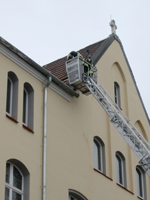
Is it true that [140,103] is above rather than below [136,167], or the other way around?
above

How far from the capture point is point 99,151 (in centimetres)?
2075

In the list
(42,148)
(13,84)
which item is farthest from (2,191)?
(13,84)

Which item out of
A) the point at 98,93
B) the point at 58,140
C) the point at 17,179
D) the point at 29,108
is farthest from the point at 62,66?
the point at 17,179

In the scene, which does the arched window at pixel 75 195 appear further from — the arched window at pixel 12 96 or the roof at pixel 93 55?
the roof at pixel 93 55

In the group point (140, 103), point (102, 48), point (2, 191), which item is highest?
point (102, 48)

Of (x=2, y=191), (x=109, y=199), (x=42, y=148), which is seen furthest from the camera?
(x=109, y=199)

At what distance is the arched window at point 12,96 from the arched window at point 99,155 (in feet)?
18.5

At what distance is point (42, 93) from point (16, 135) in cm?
279

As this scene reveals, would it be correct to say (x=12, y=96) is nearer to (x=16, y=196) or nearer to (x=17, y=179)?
(x=17, y=179)

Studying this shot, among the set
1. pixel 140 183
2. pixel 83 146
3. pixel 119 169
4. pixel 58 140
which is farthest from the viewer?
pixel 140 183

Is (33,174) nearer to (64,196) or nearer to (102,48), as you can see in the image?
(64,196)

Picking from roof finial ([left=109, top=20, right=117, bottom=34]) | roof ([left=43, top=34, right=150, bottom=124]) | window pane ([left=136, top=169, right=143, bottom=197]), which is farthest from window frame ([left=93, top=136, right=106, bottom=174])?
roof finial ([left=109, top=20, right=117, bottom=34])

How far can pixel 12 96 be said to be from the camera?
16125 millimetres

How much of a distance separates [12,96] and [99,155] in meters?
6.18
